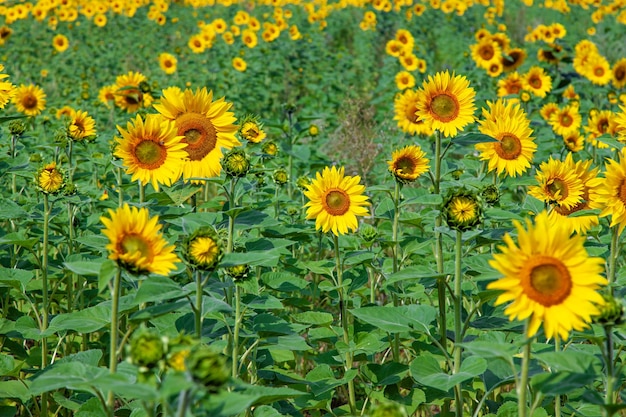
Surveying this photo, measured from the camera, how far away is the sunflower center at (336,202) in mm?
2723

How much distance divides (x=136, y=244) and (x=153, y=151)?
0.75 metres

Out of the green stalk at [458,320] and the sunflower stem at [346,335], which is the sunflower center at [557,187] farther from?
the sunflower stem at [346,335]

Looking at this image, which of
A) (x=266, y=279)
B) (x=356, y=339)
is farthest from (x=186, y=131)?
(x=356, y=339)

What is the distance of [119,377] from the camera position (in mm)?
1378

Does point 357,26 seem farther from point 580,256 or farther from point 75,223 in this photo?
point 580,256

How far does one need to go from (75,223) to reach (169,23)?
10773mm

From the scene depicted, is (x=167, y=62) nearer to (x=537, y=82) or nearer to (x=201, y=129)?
(x=537, y=82)

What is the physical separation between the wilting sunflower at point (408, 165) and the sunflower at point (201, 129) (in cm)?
65

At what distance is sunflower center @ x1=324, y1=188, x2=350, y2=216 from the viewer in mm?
2723

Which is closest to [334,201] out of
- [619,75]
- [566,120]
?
[566,120]

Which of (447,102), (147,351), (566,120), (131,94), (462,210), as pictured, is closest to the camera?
(147,351)

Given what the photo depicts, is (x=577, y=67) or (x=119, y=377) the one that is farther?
(x=577, y=67)

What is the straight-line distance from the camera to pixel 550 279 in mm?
1552

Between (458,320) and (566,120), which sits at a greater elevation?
(566,120)
